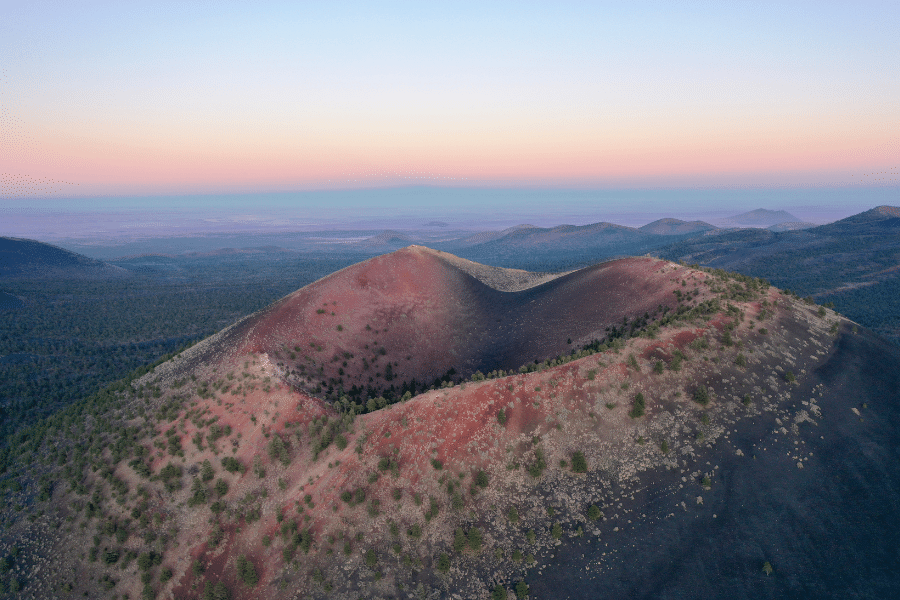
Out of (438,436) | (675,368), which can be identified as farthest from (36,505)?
(675,368)

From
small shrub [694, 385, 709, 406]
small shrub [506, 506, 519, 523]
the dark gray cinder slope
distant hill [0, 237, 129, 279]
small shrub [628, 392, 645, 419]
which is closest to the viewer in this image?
the dark gray cinder slope

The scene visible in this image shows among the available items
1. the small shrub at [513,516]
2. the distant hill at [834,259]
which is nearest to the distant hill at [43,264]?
the small shrub at [513,516]

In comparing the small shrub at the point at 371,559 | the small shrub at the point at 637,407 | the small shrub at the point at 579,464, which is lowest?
the small shrub at the point at 371,559

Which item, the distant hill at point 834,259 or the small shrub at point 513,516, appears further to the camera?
the distant hill at point 834,259

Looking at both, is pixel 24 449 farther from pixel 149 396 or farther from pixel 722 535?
pixel 722 535

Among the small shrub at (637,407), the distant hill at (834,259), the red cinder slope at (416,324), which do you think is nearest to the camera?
the small shrub at (637,407)

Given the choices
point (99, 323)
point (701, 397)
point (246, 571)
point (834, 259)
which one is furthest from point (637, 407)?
point (834, 259)

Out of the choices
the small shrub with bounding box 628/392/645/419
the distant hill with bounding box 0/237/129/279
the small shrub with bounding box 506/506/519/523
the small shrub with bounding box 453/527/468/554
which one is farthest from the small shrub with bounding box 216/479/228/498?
the distant hill with bounding box 0/237/129/279

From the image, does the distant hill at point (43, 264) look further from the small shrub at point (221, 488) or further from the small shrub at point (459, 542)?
the small shrub at point (459, 542)

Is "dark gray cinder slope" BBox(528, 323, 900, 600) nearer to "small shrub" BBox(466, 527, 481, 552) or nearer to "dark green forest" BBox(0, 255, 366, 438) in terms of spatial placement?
"small shrub" BBox(466, 527, 481, 552)
